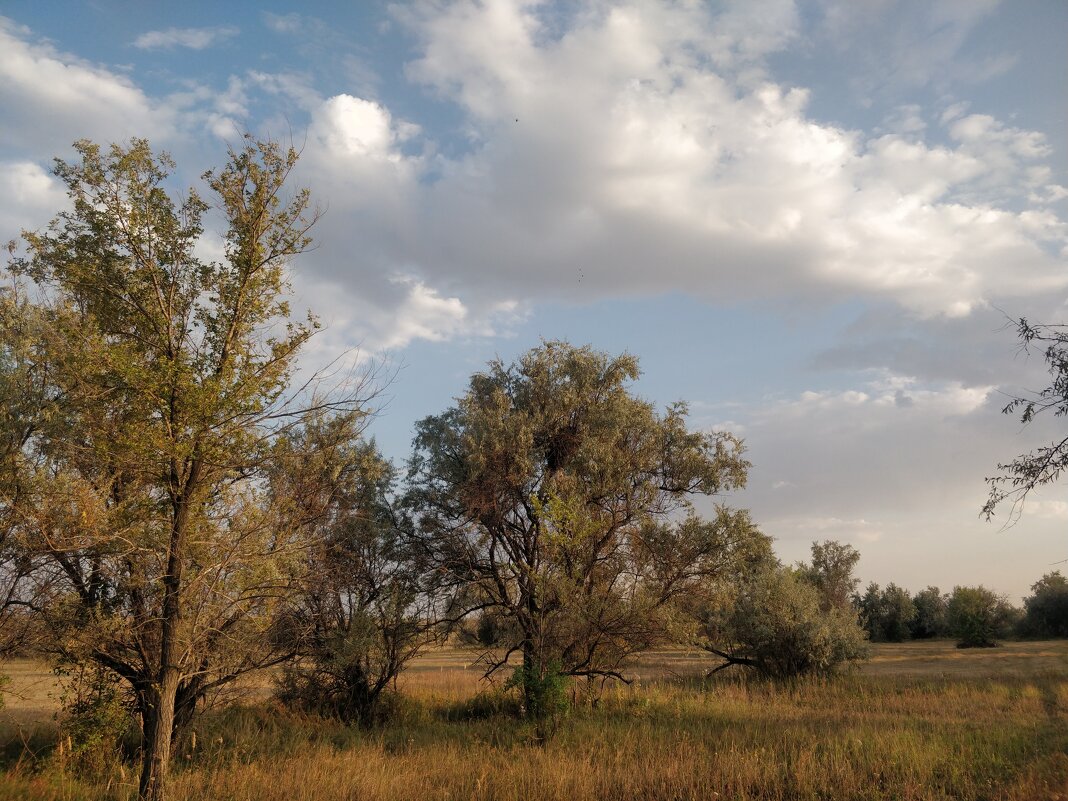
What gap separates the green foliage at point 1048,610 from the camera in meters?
55.8

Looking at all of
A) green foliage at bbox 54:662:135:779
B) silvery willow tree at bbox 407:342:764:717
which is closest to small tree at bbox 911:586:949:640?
silvery willow tree at bbox 407:342:764:717

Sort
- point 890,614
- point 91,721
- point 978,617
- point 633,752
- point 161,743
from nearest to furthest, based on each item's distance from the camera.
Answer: point 161,743
point 91,721
point 633,752
point 978,617
point 890,614

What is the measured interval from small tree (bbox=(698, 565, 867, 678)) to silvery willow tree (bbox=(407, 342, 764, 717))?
7.94 meters

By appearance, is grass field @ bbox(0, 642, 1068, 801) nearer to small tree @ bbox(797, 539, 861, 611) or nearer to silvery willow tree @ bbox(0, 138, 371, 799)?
silvery willow tree @ bbox(0, 138, 371, 799)

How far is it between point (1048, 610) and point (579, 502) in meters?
61.7

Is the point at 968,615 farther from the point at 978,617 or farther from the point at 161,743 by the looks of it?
the point at 161,743

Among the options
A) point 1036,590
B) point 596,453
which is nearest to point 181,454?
point 596,453

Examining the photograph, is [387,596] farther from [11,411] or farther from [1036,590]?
[1036,590]

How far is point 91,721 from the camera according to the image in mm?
11719

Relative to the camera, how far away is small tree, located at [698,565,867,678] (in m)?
25.5

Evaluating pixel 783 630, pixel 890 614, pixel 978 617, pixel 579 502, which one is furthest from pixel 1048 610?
pixel 579 502

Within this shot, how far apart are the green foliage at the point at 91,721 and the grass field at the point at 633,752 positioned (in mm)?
395

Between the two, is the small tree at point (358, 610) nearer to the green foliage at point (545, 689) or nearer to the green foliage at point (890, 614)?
the green foliage at point (545, 689)

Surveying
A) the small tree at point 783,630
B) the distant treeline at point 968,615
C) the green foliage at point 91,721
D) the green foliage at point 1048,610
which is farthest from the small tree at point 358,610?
the green foliage at point 1048,610
